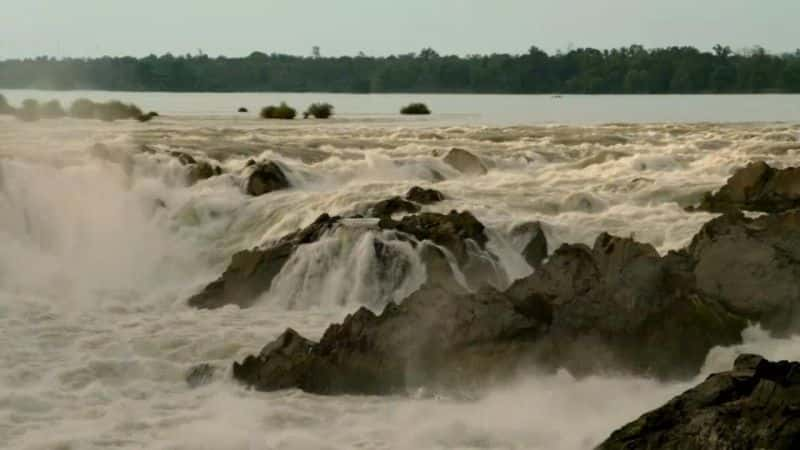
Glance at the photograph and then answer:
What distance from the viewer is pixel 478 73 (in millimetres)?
107688

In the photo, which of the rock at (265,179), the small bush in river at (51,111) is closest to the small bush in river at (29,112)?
the small bush in river at (51,111)

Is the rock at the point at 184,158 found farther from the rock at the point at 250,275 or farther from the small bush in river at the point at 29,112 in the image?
the small bush in river at the point at 29,112

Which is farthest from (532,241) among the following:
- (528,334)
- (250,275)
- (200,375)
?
(200,375)

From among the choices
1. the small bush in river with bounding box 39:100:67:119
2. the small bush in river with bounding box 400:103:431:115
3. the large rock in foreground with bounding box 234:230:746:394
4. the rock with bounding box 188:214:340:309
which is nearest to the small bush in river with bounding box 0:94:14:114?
the small bush in river with bounding box 39:100:67:119

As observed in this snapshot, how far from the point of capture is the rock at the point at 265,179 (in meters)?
18.6

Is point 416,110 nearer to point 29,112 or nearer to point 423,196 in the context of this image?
point 29,112

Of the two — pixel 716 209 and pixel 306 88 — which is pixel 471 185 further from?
pixel 306 88

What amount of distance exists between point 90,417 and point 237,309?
4391mm

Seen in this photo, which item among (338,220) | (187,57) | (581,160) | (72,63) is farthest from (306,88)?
(338,220)

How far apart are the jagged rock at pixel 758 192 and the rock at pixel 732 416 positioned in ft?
33.7

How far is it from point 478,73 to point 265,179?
90.3 m

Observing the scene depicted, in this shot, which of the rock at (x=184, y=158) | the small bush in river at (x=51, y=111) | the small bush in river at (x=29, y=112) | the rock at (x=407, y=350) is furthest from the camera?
the small bush in river at (x=51, y=111)

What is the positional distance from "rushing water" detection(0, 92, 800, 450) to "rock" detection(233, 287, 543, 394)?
275 mm

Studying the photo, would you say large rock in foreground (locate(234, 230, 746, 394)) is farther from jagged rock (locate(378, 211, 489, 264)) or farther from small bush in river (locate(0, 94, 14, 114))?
small bush in river (locate(0, 94, 14, 114))
